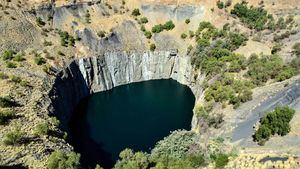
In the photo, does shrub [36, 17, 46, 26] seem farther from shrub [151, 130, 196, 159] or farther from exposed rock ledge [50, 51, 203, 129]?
shrub [151, 130, 196, 159]

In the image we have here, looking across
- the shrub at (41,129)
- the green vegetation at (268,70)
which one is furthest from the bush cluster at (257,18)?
the shrub at (41,129)

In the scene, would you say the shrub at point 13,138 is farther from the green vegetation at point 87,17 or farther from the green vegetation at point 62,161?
the green vegetation at point 87,17

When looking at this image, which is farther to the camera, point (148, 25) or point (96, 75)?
point (148, 25)

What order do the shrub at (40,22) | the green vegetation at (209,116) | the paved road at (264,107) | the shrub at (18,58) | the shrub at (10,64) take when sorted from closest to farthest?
1. the paved road at (264,107)
2. the green vegetation at (209,116)
3. the shrub at (10,64)
4. the shrub at (18,58)
5. the shrub at (40,22)

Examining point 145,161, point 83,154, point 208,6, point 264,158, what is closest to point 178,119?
point 83,154

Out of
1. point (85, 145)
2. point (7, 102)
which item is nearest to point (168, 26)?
point (85, 145)

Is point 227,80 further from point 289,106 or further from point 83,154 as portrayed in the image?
point 83,154
